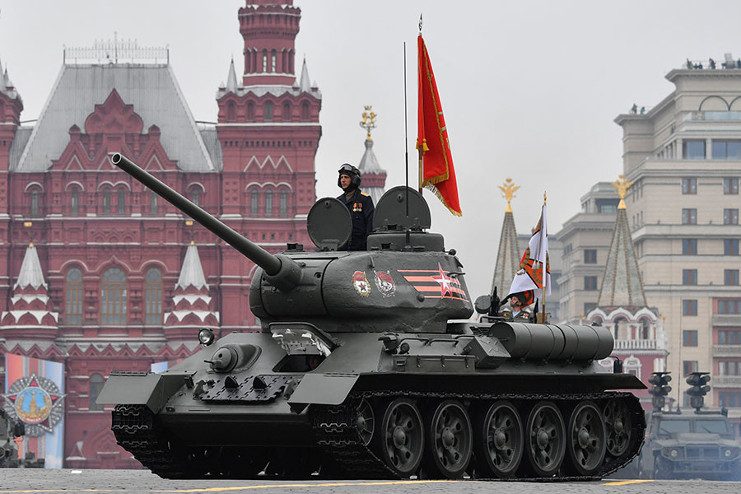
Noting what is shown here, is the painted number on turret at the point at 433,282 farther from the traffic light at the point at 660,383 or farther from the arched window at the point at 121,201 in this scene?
the arched window at the point at 121,201

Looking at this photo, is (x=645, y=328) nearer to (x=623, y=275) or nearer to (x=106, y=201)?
(x=623, y=275)

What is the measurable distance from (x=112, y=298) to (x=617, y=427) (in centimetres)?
6450

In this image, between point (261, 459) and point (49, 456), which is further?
point (49, 456)

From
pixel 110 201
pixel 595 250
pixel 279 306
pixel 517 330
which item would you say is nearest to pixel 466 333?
pixel 517 330

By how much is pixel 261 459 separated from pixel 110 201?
2564 inches

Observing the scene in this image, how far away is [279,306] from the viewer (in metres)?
15.3

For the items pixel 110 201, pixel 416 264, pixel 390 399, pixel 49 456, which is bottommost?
pixel 49 456

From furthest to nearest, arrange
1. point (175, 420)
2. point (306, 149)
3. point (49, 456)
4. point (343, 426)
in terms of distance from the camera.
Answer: point (306, 149) → point (49, 456) → point (175, 420) → point (343, 426)

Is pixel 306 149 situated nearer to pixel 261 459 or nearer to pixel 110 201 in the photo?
pixel 110 201

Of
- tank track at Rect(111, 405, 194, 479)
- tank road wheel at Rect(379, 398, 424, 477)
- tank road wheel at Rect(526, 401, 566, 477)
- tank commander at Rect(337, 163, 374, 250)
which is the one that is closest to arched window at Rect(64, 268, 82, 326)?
tank commander at Rect(337, 163, 374, 250)

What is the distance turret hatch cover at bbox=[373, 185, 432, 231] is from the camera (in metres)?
15.8

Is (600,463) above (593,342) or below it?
below

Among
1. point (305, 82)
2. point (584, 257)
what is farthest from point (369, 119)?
point (584, 257)

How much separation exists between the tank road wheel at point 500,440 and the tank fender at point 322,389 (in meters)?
1.91
